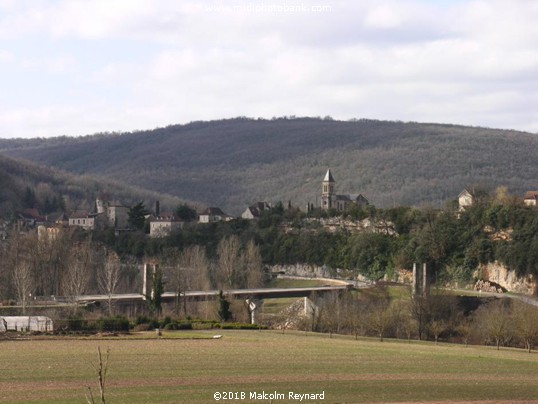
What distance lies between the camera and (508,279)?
3428 inches

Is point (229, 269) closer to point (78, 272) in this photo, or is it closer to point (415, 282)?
point (78, 272)

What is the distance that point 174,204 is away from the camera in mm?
192625

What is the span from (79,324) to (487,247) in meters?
40.4

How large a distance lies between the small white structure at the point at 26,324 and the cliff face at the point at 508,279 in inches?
1451

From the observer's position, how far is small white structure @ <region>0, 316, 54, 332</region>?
5853 cm

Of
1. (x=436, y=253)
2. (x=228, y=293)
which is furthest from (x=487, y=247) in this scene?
(x=228, y=293)

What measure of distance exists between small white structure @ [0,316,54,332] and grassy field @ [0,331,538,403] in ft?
19.2

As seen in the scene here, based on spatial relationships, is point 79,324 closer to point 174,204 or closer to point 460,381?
point 460,381

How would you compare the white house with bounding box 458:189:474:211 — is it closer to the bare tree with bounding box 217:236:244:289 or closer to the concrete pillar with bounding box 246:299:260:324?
the bare tree with bounding box 217:236:244:289

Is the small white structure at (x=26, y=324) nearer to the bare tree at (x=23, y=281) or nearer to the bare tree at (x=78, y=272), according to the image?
the bare tree at (x=23, y=281)

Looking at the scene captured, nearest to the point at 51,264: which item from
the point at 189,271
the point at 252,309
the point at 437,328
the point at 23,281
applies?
the point at 189,271

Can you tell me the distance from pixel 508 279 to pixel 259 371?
51.6 m

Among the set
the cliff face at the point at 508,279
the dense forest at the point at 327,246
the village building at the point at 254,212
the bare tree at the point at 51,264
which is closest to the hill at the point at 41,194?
the village building at the point at 254,212

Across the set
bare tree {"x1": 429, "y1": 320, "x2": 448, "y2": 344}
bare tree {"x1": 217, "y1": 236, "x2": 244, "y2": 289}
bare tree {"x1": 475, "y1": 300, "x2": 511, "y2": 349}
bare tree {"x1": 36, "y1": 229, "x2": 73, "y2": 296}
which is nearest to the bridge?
bare tree {"x1": 36, "y1": 229, "x2": 73, "y2": 296}
